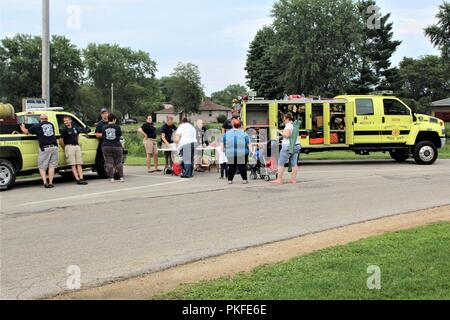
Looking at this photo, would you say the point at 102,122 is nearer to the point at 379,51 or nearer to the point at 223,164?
the point at 223,164

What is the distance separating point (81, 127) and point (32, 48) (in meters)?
72.8

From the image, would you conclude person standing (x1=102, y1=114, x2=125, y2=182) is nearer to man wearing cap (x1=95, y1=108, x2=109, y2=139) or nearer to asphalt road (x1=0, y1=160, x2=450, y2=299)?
man wearing cap (x1=95, y1=108, x2=109, y2=139)

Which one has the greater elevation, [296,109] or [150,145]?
[296,109]

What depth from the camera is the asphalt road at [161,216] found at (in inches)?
261

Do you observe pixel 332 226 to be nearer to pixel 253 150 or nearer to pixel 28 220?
pixel 28 220

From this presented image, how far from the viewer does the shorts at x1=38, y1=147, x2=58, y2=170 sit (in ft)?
44.1

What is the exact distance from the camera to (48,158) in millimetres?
13500

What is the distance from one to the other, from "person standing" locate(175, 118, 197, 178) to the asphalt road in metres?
0.60

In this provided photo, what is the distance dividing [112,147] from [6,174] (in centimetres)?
274

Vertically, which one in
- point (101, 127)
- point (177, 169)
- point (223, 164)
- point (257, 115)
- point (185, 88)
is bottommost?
point (177, 169)

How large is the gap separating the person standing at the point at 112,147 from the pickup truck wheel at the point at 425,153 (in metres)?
10.6

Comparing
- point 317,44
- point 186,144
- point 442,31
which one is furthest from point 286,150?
point 317,44
